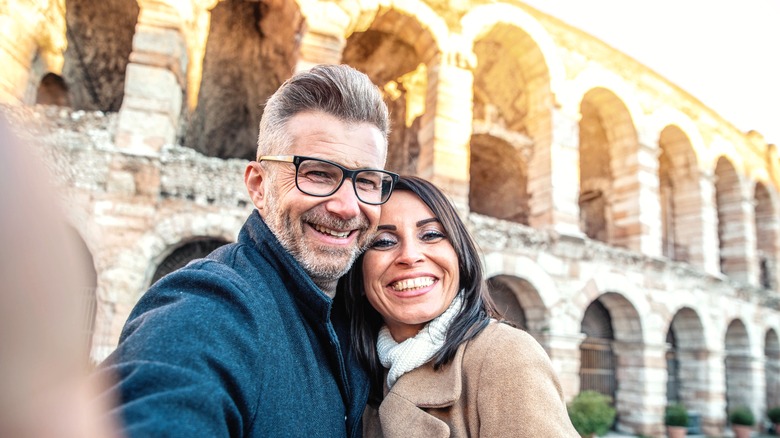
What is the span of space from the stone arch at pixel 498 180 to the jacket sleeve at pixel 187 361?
35.0 feet

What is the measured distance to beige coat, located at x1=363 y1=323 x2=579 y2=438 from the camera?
1245 millimetres

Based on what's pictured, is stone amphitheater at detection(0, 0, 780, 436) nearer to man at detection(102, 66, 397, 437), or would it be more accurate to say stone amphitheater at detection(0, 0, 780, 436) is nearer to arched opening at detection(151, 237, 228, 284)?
arched opening at detection(151, 237, 228, 284)

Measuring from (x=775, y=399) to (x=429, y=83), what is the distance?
48.1 ft

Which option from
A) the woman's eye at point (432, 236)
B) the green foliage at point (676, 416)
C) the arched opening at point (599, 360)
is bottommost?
the green foliage at point (676, 416)

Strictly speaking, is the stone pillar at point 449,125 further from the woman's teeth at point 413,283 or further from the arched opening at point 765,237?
the arched opening at point 765,237

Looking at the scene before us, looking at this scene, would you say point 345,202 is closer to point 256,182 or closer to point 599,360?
point 256,182

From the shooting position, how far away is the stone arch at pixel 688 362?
11570 millimetres

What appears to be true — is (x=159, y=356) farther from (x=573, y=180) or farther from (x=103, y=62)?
(x=103, y=62)

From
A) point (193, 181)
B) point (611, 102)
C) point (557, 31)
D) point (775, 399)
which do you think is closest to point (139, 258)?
point (193, 181)

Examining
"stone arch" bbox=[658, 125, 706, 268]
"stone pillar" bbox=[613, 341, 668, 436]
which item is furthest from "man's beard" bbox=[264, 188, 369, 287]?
"stone arch" bbox=[658, 125, 706, 268]

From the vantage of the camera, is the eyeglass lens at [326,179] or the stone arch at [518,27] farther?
the stone arch at [518,27]

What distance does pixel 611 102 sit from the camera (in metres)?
11.5

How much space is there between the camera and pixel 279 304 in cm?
124

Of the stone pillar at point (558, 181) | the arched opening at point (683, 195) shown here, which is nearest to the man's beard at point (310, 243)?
the stone pillar at point (558, 181)
